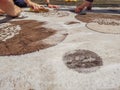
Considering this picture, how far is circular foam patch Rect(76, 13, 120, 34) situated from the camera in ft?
12.6

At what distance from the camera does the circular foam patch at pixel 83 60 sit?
2.58 meters

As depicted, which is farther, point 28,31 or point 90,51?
point 28,31

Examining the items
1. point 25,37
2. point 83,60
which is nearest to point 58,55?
point 83,60

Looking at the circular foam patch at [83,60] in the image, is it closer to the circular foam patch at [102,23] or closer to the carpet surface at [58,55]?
the carpet surface at [58,55]

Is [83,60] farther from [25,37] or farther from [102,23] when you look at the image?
[102,23]

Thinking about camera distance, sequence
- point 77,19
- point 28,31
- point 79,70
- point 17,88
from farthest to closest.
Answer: point 77,19 < point 28,31 < point 79,70 < point 17,88

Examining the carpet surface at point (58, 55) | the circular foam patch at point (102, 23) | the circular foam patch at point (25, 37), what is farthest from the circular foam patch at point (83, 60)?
the circular foam patch at point (102, 23)

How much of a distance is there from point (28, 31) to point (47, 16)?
1189mm

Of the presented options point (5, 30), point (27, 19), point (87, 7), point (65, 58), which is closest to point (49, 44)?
point (65, 58)

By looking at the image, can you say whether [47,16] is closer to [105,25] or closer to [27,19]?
[27,19]

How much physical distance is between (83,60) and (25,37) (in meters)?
1.21

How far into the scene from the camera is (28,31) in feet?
12.5

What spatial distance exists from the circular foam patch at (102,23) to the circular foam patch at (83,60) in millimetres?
1009

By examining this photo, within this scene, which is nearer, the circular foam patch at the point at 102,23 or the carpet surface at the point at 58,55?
the carpet surface at the point at 58,55
